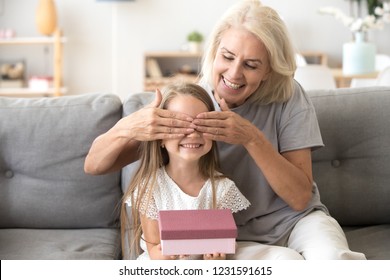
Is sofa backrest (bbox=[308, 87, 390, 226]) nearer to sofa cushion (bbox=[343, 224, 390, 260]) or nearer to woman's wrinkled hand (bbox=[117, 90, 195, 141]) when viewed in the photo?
sofa cushion (bbox=[343, 224, 390, 260])

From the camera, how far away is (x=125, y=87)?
257 inches

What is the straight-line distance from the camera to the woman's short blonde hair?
192cm

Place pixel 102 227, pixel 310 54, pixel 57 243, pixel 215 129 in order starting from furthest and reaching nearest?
pixel 310 54 → pixel 102 227 → pixel 57 243 → pixel 215 129

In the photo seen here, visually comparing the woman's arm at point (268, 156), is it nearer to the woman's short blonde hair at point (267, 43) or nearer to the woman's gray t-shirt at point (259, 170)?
the woman's gray t-shirt at point (259, 170)

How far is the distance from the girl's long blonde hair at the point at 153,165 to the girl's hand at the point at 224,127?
0.32 feet

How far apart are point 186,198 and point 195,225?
0.25 m

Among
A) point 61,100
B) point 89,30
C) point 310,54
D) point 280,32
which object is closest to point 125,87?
point 89,30

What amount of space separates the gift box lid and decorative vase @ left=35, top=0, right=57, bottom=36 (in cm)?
467

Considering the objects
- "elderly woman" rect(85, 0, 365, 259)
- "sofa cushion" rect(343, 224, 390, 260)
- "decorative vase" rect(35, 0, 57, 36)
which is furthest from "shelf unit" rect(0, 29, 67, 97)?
"sofa cushion" rect(343, 224, 390, 260)

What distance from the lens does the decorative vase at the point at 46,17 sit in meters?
5.96

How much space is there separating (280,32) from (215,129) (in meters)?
0.40

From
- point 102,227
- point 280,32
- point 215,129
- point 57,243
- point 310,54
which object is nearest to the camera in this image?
point 215,129

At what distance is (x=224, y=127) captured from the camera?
1.76m
